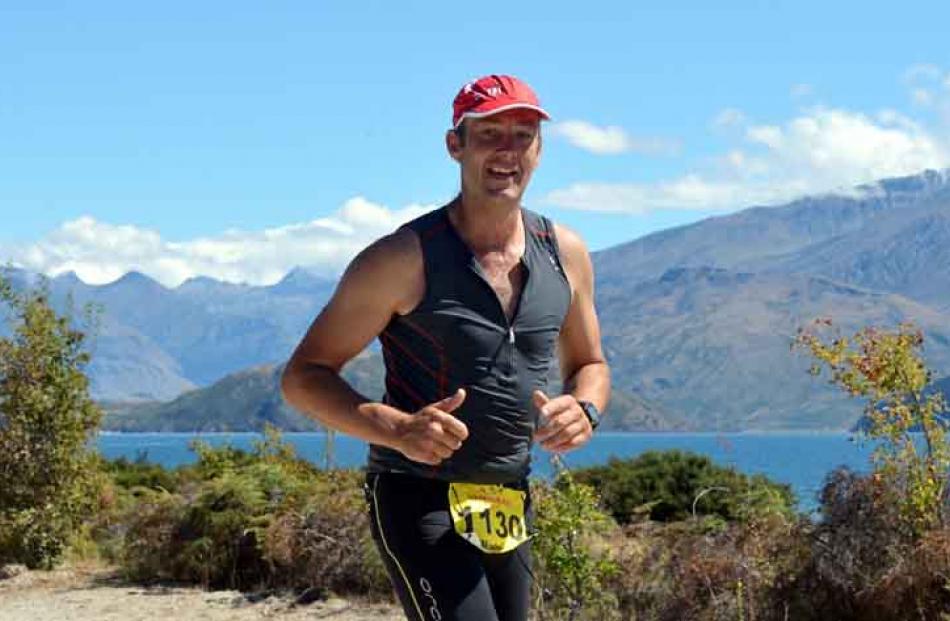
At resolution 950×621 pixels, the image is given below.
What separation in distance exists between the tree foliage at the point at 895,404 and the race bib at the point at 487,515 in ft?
15.2

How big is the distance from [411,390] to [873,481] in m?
5.09

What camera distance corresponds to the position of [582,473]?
54.0 ft

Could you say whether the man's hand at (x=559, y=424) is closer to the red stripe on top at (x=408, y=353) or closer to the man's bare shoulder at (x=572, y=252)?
the red stripe on top at (x=408, y=353)

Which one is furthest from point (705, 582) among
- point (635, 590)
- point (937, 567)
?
point (937, 567)

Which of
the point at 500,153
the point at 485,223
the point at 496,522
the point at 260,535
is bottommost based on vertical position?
the point at 260,535

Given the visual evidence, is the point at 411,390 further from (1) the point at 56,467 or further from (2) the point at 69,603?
(1) the point at 56,467

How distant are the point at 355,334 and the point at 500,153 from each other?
23.3 inches

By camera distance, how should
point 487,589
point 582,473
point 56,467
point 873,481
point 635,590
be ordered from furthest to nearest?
1. point 582,473
2. point 56,467
3. point 635,590
4. point 873,481
5. point 487,589

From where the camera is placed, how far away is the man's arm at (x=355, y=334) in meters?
3.44

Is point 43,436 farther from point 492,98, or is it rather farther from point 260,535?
point 492,98

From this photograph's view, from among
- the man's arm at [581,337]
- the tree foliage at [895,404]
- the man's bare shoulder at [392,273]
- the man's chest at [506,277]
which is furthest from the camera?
the tree foliage at [895,404]

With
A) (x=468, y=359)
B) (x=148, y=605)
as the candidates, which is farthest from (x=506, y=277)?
Answer: (x=148, y=605)

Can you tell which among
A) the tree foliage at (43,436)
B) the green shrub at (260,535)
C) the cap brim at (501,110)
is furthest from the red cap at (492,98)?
the tree foliage at (43,436)

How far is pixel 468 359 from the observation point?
3543 millimetres
